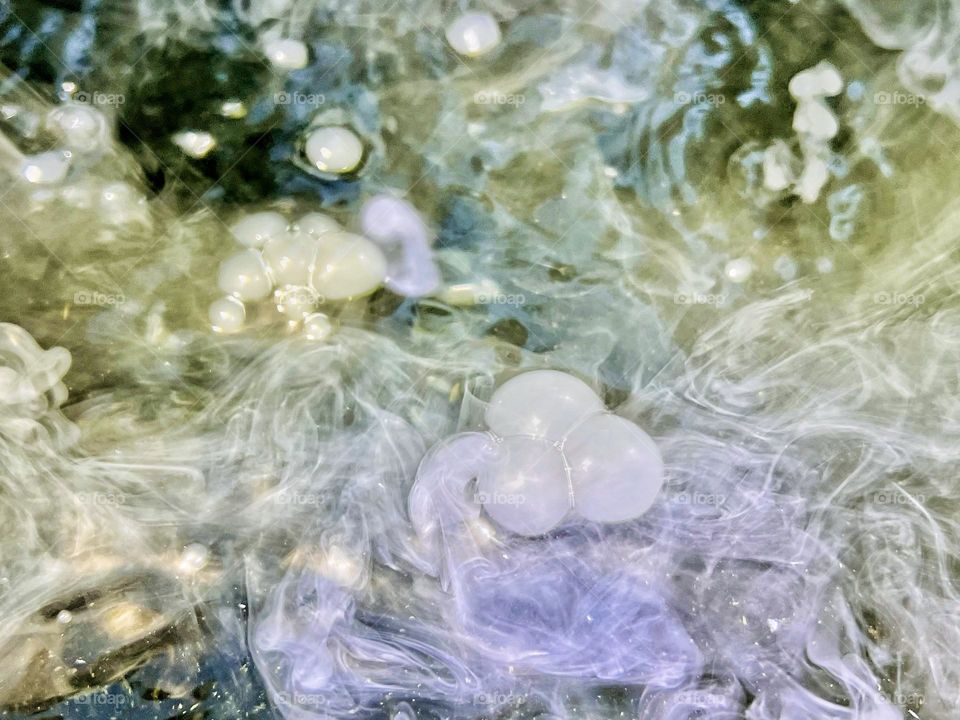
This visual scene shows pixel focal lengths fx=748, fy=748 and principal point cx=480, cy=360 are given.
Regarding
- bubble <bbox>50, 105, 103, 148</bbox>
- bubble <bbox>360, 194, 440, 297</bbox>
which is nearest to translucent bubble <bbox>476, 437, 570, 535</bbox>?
bubble <bbox>360, 194, 440, 297</bbox>

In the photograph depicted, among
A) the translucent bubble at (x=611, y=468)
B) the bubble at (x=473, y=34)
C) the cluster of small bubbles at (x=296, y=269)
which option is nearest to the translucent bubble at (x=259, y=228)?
the cluster of small bubbles at (x=296, y=269)

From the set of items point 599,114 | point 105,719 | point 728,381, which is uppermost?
point 599,114

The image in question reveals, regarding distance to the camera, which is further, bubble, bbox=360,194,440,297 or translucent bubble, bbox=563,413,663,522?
bubble, bbox=360,194,440,297

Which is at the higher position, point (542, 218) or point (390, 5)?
point (390, 5)

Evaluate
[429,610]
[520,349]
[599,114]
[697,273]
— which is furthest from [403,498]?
[599,114]

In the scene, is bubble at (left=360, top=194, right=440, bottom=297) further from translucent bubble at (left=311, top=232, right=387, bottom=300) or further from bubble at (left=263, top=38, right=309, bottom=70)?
bubble at (left=263, top=38, right=309, bottom=70)

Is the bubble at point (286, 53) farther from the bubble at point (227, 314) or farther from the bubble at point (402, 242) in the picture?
the bubble at point (227, 314)

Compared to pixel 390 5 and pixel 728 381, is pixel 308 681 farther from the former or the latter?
pixel 390 5
